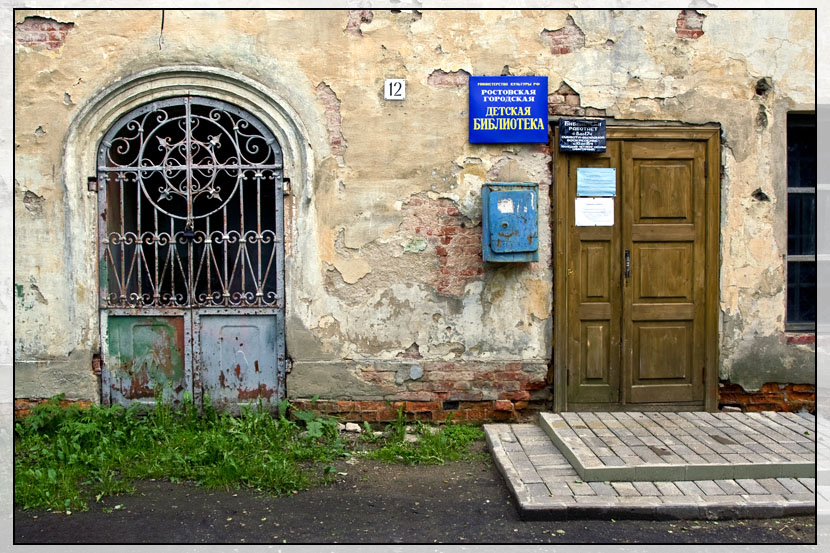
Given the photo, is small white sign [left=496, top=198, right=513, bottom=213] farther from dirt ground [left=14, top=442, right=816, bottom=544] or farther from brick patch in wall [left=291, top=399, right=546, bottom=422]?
dirt ground [left=14, top=442, right=816, bottom=544]

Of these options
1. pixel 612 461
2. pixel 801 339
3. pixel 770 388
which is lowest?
pixel 612 461

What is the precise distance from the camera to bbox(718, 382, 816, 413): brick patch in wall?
541 centimetres

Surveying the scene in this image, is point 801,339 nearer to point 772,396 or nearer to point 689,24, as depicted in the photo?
point 772,396

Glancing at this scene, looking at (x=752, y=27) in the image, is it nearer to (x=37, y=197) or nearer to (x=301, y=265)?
(x=301, y=265)

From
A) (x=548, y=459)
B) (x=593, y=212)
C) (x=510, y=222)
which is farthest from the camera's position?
(x=593, y=212)

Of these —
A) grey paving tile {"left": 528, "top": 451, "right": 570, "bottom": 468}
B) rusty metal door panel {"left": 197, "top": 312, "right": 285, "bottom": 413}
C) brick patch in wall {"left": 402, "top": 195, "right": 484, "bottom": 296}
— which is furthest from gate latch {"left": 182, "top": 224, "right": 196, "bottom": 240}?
grey paving tile {"left": 528, "top": 451, "right": 570, "bottom": 468}

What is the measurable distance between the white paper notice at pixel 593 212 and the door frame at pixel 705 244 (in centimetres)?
10

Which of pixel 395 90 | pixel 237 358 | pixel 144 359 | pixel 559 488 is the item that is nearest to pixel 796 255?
pixel 559 488

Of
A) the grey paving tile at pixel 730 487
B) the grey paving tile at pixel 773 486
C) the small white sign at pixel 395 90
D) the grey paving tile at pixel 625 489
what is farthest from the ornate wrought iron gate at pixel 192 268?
the grey paving tile at pixel 773 486

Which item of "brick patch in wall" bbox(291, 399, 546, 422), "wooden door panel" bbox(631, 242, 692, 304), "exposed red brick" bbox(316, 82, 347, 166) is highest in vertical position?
"exposed red brick" bbox(316, 82, 347, 166)

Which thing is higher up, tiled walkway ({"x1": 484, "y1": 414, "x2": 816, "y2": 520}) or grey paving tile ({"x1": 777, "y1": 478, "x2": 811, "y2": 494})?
grey paving tile ({"x1": 777, "y1": 478, "x2": 811, "y2": 494})

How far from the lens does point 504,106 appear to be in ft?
17.1

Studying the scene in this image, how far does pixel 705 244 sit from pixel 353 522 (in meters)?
3.53

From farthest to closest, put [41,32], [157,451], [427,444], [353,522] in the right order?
[41,32], [427,444], [157,451], [353,522]
